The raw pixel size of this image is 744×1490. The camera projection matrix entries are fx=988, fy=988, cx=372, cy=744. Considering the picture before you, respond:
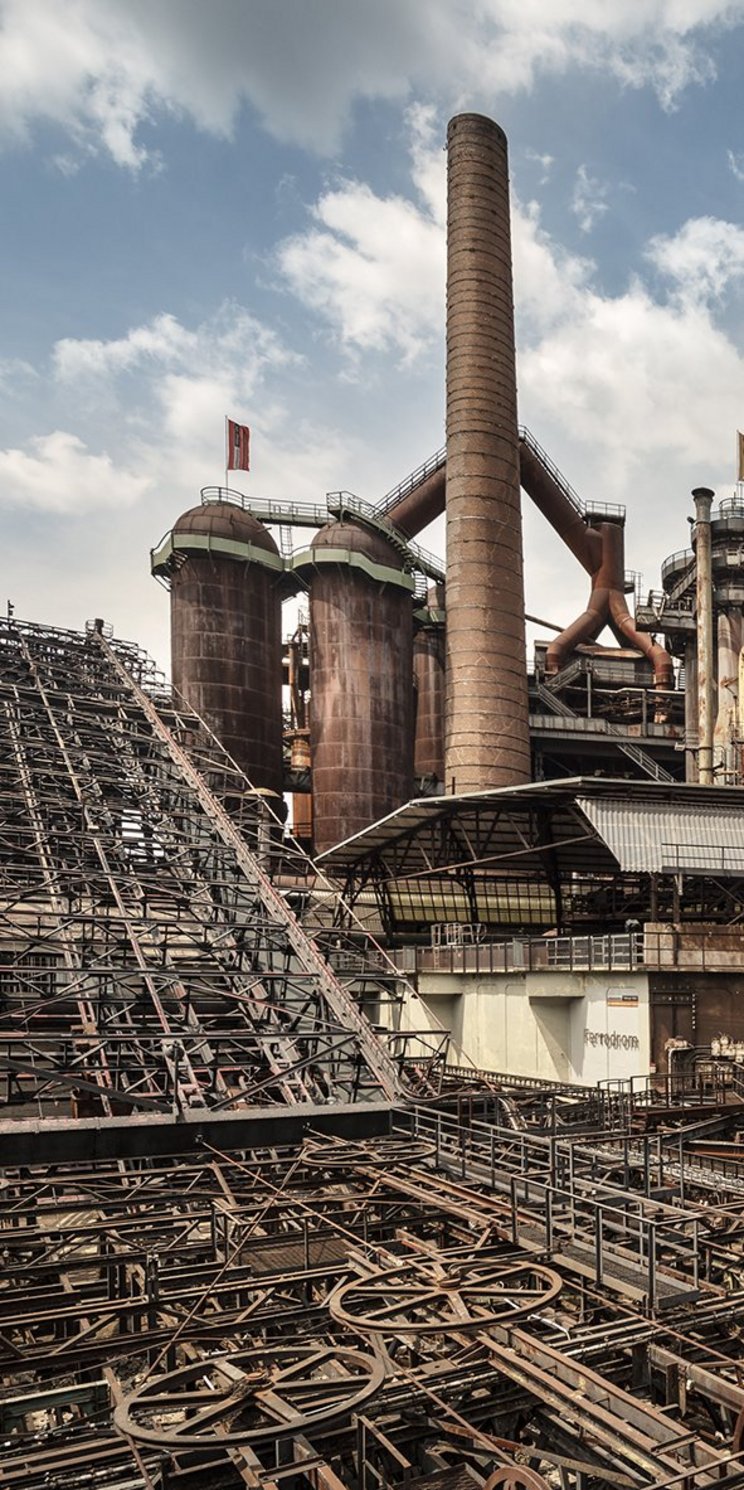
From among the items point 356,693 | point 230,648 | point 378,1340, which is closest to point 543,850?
point 356,693

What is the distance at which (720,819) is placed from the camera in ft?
108

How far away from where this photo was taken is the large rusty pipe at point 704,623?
53.5m

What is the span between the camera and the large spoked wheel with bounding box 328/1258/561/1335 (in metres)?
8.48

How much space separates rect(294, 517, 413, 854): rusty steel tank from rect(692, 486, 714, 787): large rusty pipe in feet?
52.3

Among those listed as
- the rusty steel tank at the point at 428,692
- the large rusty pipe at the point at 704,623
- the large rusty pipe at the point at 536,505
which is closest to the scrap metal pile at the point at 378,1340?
the large rusty pipe at the point at 704,623

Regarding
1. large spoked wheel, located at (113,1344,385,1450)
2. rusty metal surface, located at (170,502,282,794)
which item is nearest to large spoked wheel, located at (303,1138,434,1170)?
large spoked wheel, located at (113,1344,385,1450)

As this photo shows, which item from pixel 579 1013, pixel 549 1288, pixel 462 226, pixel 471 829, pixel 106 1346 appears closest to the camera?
pixel 106 1346

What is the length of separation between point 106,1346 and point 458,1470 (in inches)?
129

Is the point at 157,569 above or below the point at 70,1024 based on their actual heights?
above

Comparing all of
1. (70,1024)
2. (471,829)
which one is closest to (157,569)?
(471,829)

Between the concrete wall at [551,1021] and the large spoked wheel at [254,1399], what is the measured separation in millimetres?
17573

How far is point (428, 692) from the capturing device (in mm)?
61344

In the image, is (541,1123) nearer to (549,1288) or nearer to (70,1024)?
(549,1288)

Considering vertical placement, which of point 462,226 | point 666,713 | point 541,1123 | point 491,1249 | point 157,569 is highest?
point 462,226
